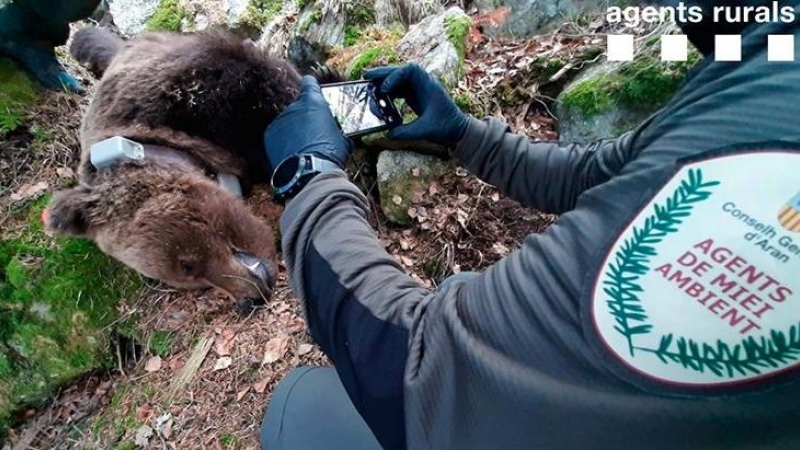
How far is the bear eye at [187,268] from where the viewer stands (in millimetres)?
3115

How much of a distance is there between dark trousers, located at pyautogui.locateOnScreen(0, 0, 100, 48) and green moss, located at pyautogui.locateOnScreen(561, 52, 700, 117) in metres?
3.78

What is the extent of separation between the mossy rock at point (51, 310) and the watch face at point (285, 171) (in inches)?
87.3

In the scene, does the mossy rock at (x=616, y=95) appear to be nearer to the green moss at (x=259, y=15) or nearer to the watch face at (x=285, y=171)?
the watch face at (x=285, y=171)

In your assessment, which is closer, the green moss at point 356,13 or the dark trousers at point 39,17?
the dark trousers at point 39,17

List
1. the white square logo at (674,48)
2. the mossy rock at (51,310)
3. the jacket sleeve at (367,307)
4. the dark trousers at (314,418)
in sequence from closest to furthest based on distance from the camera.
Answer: the jacket sleeve at (367,307), the dark trousers at (314,418), the white square logo at (674,48), the mossy rock at (51,310)

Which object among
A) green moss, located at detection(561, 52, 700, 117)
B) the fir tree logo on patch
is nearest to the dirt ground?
green moss, located at detection(561, 52, 700, 117)

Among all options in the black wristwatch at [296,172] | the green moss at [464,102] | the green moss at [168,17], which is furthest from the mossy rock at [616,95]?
the green moss at [168,17]

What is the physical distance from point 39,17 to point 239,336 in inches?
117

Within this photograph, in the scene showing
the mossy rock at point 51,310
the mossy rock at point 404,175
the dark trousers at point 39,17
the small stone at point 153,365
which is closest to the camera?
the mossy rock at point 404,175

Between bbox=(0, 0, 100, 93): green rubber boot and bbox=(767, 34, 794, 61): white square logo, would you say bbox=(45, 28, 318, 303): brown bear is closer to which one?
bbox=(0, 0, 100, 93): green rubber boot

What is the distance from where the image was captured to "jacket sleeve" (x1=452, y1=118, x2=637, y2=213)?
7.43 feet

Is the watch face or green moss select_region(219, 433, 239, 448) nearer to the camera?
the watch face

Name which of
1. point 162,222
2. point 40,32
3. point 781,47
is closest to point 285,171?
point 162,222

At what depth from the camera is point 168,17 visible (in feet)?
18.6
